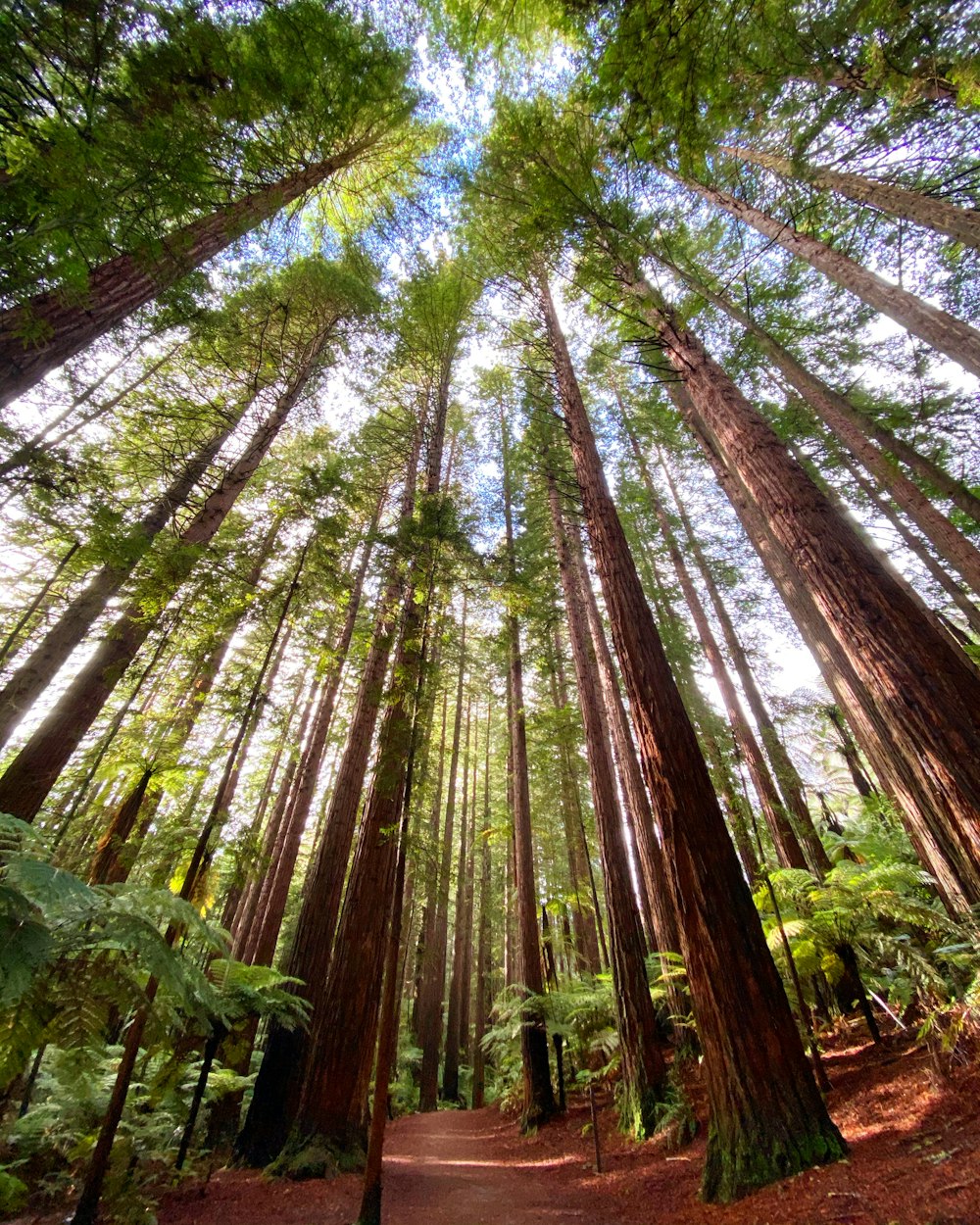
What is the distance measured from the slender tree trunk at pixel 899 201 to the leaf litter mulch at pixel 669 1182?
7611 millimetres

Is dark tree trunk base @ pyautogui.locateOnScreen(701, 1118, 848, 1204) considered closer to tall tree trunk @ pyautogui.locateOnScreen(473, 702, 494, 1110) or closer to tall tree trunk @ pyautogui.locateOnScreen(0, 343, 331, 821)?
tall tree trunk @ pyautogui.locateOnScreen(0, 343, 331, 821)

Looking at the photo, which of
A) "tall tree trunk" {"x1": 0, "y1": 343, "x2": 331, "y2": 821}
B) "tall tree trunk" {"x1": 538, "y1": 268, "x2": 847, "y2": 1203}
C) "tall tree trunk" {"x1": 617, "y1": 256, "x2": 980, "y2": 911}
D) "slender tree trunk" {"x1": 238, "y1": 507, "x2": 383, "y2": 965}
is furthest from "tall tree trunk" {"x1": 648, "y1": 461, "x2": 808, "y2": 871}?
"tall tree trunk" {"x1": 0, "y1": 343, "x2": 331, "y2": 821}

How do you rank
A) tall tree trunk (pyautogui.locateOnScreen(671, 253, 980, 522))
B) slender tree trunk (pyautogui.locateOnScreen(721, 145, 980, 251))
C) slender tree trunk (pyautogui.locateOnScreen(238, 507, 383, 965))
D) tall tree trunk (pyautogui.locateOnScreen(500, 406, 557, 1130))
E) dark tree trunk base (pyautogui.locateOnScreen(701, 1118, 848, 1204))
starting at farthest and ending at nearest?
tall tree trunk (pyautogui.locateOnScreen(671, 253, 980, 522))
slender tree trunk (pyautogui.locateOnScreen(238, 507, 383, 965))
tall tree trunk (pyautogui.locateOnScreen(500, 406, 557, 1130))
slender tree trunk (pyautogui.locateOnScreen(721, 145, 980, 251))
dark tree trunk base (pyautogui.locateOnScreen(701, 1118, 848, 1204))

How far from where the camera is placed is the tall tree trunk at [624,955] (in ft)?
18.9

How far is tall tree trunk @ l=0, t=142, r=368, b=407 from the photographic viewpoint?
3.82m

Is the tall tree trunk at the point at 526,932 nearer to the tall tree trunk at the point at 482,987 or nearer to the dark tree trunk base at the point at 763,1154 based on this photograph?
the tall tree trunk at the point at 482,987

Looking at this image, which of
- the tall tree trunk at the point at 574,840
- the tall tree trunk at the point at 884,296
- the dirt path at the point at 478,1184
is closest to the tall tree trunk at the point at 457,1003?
the tall tree trunk at the point at 574,840

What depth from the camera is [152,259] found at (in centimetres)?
400

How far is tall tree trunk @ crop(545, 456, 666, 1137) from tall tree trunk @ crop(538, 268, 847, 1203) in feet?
11.2

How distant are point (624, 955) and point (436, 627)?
515 centimetres

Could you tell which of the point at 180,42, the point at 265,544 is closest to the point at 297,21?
the point at 180,42

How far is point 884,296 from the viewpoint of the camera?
7117 mm

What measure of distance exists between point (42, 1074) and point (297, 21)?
12.9m

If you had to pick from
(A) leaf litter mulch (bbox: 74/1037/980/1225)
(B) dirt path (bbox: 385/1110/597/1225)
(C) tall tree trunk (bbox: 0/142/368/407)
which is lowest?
(B) dirt path (bbox: 385/1110/597/1225)
